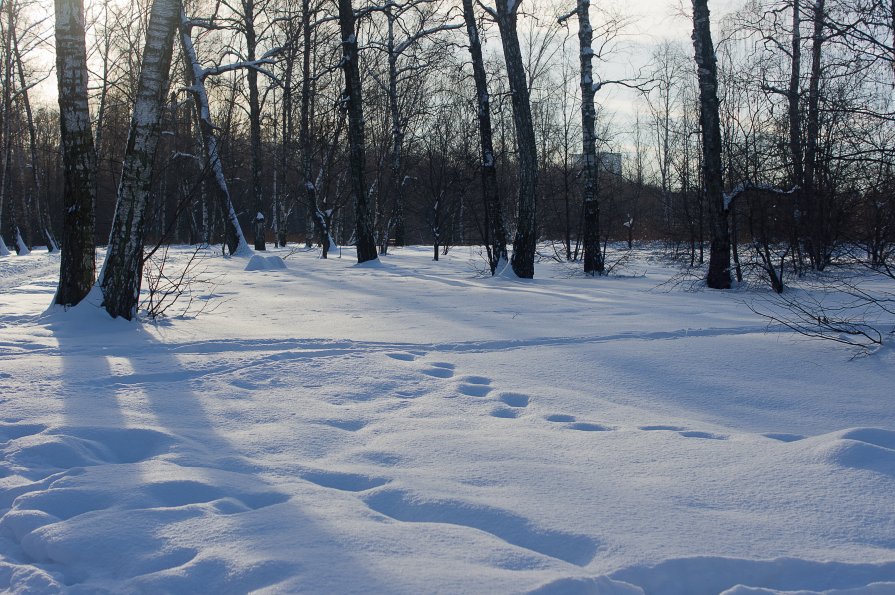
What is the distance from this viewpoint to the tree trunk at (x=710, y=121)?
26.6ft

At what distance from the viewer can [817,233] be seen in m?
10.6

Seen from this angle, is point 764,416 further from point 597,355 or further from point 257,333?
point 257,333

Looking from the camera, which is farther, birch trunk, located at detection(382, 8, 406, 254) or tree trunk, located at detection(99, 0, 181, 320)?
birch trunk, located at detection(382, 8, 406, 254)

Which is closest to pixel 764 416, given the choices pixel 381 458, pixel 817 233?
pixel 381 458

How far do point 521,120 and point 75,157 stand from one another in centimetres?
610

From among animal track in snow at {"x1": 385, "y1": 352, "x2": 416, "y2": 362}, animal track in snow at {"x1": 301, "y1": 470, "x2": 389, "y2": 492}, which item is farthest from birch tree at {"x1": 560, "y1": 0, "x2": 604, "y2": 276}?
animal track in snow at {"x1": 301, "y1": 470, "x2": 389, "y2": 492}

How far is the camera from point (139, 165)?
495 centimetres

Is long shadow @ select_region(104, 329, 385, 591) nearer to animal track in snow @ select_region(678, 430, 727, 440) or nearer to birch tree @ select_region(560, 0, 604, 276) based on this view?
animal track in snow @ select_region(678, 430, 727, 440)

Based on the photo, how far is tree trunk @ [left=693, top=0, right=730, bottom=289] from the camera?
26.6 feet

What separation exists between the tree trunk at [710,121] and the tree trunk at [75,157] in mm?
7116

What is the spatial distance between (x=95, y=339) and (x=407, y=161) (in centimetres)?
1770

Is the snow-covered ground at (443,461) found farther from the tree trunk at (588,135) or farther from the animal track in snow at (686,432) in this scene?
the tree trunk at (588,135)

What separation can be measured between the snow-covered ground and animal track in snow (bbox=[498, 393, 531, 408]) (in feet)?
0.05

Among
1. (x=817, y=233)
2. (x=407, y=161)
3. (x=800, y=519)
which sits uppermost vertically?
(x=407, y=161)
